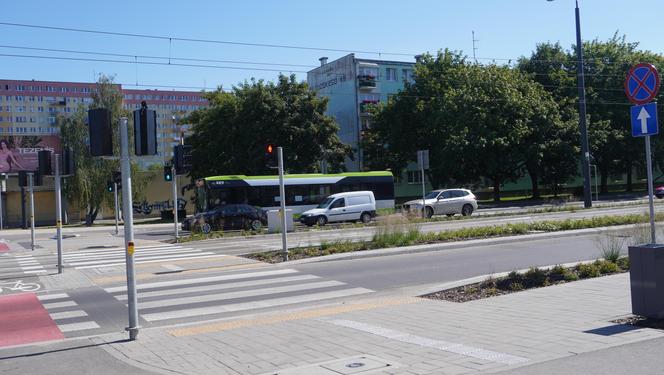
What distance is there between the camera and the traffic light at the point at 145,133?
27.8 feet

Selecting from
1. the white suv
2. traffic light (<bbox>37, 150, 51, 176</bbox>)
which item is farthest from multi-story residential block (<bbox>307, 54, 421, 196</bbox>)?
traffic light (<bbox>37, 150, 51, 176</bbox>)

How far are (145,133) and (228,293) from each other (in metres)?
4.55

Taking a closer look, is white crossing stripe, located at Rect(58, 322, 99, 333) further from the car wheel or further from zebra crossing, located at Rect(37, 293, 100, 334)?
the car wheel

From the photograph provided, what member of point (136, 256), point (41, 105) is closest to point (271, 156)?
point (136, 256)

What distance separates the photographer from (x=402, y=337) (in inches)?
292

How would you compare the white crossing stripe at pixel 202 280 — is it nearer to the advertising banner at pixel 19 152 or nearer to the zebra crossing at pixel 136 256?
the zebra crossing at pixel 136 256

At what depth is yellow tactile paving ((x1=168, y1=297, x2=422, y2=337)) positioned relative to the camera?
28.6 feet

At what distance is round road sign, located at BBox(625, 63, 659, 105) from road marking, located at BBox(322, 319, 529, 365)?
4.23 m

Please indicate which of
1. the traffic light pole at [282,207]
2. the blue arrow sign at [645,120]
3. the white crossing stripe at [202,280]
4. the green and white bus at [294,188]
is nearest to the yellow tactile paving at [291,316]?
the blue arrow sign at [645,120]

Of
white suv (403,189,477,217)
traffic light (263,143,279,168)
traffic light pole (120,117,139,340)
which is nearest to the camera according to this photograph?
traffic light pole (120,117,139,340)

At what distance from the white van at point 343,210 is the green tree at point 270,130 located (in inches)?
557

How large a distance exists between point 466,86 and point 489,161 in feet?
20.8

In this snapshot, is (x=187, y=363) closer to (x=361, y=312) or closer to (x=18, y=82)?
(x=361, y=312)

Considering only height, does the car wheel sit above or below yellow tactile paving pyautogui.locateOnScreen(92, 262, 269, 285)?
above
